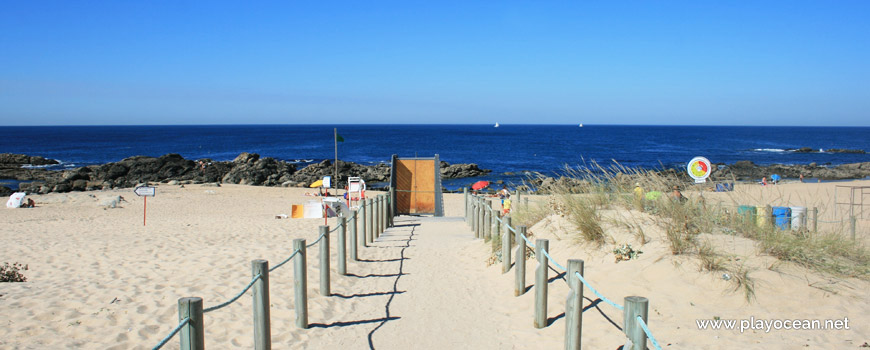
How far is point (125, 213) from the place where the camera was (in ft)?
62.4

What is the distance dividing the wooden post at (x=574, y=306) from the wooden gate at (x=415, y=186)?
541 inches

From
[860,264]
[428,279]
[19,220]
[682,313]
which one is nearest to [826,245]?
[860,264]

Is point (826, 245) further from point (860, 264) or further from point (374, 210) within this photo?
point (374, 210)

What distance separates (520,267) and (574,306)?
2.08 meters

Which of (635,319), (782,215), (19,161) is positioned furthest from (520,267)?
(19,161)

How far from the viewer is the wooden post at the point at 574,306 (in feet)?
13.9

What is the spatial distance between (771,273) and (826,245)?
3.07ft

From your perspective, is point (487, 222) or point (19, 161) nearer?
point (487, 222)

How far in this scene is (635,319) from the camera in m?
3.05

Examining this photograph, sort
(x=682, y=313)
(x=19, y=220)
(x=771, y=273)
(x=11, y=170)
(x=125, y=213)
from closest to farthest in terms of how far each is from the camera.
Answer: (x=682, y=313) → (x=771, y=273) → (x=19, y=220) → (x=125, y=213) → (x=11, y=170)

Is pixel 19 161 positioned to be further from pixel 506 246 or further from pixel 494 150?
pixel 506 246

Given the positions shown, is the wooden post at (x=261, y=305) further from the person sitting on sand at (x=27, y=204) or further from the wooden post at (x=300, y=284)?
the person sitting on sand at (x=27, y=204)

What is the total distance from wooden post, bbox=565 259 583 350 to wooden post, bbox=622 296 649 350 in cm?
111

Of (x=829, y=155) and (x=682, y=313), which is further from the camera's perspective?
(x=829, y=155)
